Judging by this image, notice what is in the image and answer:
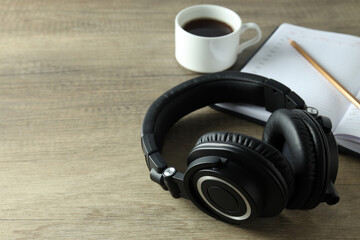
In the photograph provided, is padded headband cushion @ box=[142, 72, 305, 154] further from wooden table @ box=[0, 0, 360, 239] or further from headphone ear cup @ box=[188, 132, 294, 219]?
headphone ear cup @ box=[188, 132, 294, 219]

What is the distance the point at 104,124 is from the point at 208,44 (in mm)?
257

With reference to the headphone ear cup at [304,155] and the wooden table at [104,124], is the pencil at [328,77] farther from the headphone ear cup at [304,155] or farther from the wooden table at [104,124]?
the headphone ear cup at [304,155]

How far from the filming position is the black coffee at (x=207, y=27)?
3.14 feet

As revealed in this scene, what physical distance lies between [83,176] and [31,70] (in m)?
0.34

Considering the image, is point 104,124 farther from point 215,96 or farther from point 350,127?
point 350,127

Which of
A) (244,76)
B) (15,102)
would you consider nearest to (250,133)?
(244,76)

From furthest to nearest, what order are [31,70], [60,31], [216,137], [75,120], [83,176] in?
[60,31], [31,70], [75,120], [83,176], [216,137]

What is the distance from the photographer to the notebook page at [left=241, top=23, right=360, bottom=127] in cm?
87

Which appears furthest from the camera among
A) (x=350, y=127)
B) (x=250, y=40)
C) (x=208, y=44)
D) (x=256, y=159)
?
(x=250, y=40)

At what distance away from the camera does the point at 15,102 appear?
35.3 inches

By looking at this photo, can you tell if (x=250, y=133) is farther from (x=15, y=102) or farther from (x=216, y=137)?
(x=15, y=102)

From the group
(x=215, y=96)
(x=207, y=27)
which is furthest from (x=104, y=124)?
(x=207, y=27)

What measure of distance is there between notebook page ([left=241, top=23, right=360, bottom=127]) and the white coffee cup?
0.05m

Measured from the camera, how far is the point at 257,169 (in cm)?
58
